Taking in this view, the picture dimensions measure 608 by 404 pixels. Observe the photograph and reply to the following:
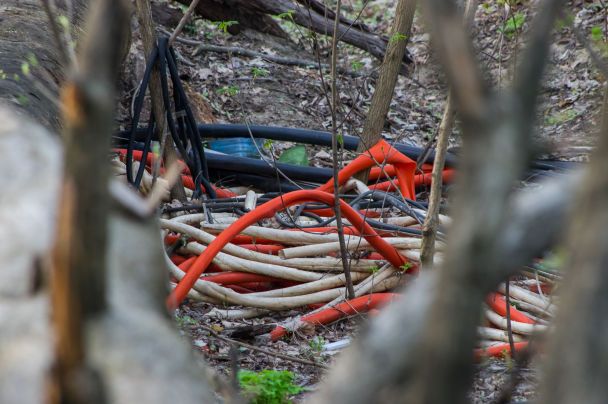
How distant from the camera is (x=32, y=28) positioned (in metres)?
4.14

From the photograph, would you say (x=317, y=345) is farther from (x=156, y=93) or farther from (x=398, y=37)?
(x=398, y=37)

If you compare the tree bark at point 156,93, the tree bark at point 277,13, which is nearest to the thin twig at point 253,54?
the tree bark at point 277,13

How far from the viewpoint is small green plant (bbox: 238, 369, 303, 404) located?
2.30 m

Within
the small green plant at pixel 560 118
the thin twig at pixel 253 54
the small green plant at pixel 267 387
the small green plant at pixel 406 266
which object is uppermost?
the thin twig at pixel 253 54

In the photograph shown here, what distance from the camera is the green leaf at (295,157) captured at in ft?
18.0

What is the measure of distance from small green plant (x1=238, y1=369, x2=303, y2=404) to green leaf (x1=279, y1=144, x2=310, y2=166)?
123 inches

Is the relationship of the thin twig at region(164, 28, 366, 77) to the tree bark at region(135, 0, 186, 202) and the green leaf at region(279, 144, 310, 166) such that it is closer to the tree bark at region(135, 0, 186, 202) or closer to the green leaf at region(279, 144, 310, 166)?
the green leaf at region(279, 144, 310, 166)

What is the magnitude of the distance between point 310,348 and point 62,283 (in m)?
2.51

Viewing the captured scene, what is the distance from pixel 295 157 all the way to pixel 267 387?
3.28m

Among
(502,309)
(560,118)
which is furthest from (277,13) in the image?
(502,309)

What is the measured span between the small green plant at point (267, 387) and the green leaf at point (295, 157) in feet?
10.3

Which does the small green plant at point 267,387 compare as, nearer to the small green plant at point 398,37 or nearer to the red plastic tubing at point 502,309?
the red plastic tubing at point 502,309

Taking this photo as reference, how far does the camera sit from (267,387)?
2342mm

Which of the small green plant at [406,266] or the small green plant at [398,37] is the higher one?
the small green plant at [398,37]
